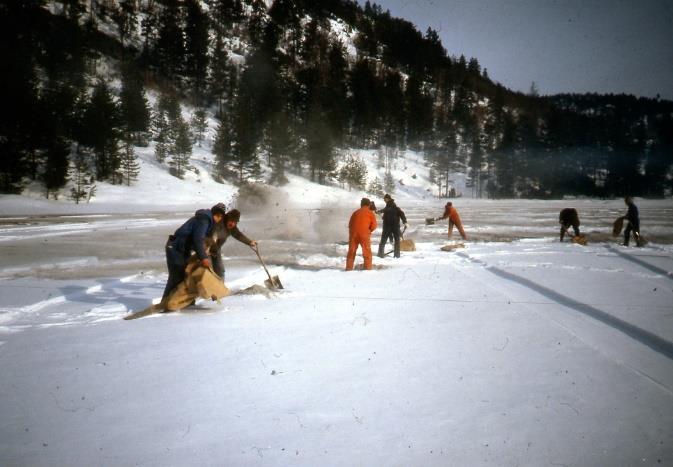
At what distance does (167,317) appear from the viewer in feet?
17.4

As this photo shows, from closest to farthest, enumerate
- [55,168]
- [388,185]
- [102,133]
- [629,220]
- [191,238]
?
[191,238] → [629,220] → [55,168] → [102,133] → [388,185]

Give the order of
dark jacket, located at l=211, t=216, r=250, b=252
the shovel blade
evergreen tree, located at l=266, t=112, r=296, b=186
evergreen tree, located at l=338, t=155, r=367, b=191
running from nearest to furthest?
dark jacket, located at l=211, t=216, r=250, b=252, the shovel blade, evergreen tree, located at l=266, t=112, r=296, b=186, evergreen tree, located at l=338, t=155, r=367, b=191

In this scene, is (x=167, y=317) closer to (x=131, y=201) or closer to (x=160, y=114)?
(x=131, y=201)

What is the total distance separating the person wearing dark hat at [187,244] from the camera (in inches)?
207

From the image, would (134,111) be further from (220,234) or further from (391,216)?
(220,234)

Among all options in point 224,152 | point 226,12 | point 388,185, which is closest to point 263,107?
point 224,152

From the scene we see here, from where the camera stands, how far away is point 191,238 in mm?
5434

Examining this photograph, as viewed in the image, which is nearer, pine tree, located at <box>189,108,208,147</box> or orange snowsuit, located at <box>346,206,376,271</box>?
orange snowsuit, located at <box>346,206,376,271</box>

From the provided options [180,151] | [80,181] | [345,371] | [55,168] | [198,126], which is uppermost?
[198,126]

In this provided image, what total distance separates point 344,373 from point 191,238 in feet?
10.4

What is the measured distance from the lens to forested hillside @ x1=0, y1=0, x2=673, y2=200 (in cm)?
3303

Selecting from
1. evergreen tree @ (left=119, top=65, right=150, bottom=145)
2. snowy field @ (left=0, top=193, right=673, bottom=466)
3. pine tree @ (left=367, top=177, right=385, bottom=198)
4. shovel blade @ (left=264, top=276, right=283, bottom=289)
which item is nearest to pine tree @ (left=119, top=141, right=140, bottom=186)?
evergreen tree @ (left=119, top=65, right=150, bottom=145)

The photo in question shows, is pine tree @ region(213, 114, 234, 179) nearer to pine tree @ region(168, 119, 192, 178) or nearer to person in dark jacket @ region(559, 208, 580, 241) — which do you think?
pine tree @ region(168, 119, 192, 178)

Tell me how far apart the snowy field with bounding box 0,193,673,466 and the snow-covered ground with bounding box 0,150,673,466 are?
0.02 m
